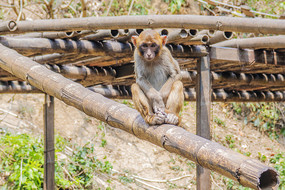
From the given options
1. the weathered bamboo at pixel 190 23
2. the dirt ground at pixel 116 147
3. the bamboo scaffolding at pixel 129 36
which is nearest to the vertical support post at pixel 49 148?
the bamboo scaffolding at pixel 129 36

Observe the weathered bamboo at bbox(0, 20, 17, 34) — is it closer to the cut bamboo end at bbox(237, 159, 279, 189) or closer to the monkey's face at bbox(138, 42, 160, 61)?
the monkey's face at bbox(138, 42, 160, 61)

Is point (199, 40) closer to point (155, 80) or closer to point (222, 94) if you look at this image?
point (155, 80)

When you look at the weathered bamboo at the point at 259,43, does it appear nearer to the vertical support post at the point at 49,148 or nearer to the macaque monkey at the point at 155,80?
the macaque monkey at the point at 155,80

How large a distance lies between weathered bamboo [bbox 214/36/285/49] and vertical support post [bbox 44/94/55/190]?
10.6 ft

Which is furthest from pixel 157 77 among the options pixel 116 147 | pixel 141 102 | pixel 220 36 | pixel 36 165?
pixel 116 147

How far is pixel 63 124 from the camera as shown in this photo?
39.0ft

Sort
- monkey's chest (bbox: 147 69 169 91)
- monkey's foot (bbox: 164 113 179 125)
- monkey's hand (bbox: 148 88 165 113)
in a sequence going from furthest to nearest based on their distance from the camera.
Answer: monkey's chest (bbox: 147 69 169 91), monkey's hand (bbox: 148 88 165 113), monkey's foot (bbox: 164 113 179 125)

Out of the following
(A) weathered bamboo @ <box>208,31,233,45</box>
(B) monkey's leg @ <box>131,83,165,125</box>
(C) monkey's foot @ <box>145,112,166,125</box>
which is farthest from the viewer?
(A) weathered bamboo @ <box>208,31,233,45</box>

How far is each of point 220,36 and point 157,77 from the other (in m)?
1.88

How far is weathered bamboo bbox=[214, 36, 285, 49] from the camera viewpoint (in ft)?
19.9

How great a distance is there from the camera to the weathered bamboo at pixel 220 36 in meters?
5.65

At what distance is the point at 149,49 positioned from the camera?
401 centimetres

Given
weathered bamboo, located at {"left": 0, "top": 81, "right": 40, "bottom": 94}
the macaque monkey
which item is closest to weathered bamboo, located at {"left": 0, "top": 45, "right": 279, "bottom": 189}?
the macaque monkey

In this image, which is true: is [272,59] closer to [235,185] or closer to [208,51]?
[208,51]
